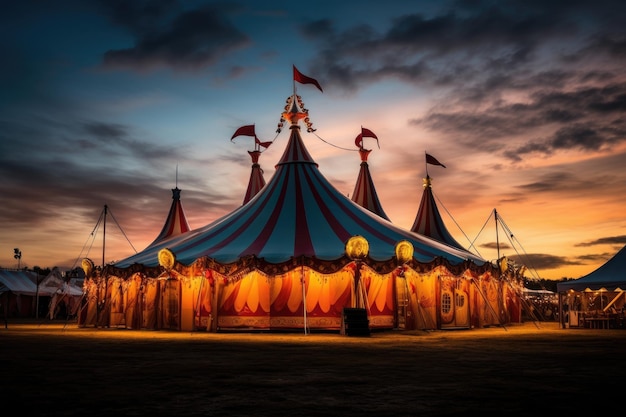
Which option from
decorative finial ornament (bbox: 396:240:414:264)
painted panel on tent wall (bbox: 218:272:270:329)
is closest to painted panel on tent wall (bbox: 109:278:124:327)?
painted panel on tent wall (bbox: 218:272:270:329)

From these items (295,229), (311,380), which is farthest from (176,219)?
(311,380)

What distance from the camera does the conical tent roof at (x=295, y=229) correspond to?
13.8 meters

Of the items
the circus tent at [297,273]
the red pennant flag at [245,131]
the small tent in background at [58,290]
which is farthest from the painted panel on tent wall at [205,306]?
the small tent in background at [58,290]

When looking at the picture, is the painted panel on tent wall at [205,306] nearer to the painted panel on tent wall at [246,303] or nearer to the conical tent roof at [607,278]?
the painted panel on tent wall at [246,303]

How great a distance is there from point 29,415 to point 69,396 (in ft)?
2.38

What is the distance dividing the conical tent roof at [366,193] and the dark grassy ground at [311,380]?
38.9 feet

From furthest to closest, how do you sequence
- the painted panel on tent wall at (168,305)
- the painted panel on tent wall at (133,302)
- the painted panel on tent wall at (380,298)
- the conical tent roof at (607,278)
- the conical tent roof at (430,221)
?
the conical tent roof at (430,221), the painted panel on tent wall at (133,302), the conical tent roof at (607,278), the painted panel on tent wall at (168,305), the painted panel on tent wall at (380,298)

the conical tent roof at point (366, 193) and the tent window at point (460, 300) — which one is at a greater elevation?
the conical tent roof at point (366, 193)

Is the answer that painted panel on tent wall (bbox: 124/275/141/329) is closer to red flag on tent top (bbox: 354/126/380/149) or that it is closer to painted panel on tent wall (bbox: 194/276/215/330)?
painted panel on tent wall (bbox: 194/276/215/330)

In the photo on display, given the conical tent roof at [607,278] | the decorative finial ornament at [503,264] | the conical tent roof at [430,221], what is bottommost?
the conical tent roof at [607,278]

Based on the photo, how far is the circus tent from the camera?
13.5 m

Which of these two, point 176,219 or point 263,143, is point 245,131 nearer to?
point 263,143

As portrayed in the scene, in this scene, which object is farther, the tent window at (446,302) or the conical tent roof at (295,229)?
the tent window at (446,302)

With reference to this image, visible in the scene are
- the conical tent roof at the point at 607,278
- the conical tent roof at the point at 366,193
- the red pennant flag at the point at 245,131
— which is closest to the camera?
the conical tent roof at the point at 607,278
